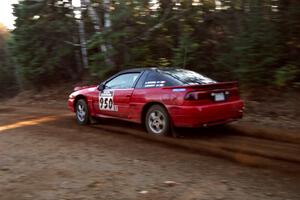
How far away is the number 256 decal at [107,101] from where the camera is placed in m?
10.0

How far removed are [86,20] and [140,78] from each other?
11406 mm

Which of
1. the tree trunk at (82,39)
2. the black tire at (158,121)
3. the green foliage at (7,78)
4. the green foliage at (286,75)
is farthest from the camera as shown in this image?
the green foliage at (7,78)

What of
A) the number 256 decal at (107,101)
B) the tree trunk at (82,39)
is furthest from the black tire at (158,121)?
the tree trunk at (82,39)

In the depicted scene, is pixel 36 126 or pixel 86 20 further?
pixel 86 20

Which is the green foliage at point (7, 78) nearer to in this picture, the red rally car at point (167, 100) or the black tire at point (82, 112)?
the black tire at point (82, 112)

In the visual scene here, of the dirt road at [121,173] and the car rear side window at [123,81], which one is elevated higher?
the car rear side window at [123,81]

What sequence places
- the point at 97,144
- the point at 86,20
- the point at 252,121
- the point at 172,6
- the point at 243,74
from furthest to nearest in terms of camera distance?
the point at 86,20
the point at 172,6
the point at 243,74
the point at 252,121
the point at 97,144

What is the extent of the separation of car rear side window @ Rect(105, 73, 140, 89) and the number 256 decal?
0.18m

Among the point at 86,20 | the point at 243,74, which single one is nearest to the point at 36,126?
the point at 243,74

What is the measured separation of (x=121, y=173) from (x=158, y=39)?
453 inches

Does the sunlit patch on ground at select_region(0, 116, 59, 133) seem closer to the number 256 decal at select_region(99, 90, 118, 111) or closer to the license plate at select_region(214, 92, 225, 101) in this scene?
the number 256 decal at select_region(99, 90, 118, 111)

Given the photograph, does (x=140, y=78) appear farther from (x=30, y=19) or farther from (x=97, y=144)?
(x=30, y=19)

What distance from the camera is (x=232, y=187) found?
5383 millimetres

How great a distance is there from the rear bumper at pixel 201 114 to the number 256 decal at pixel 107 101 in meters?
1.92
